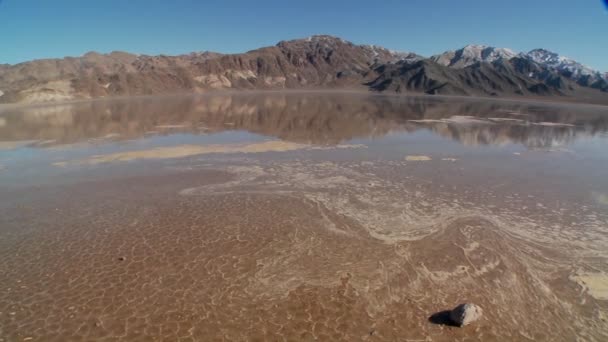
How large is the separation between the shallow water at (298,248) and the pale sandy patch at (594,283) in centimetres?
4

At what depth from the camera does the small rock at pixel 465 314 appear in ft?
23.0

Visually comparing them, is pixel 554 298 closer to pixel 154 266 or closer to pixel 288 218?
pixel 288 218

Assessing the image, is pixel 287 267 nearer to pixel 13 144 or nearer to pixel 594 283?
pixel 594 283

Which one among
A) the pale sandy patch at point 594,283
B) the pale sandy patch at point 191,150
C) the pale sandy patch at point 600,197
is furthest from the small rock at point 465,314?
the pale sandy patch at point 191,150

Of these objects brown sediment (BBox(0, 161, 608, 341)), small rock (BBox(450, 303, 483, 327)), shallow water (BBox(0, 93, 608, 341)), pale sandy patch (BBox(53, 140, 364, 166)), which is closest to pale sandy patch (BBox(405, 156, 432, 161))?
shallow water (BBox(0, 93, 608, 341))

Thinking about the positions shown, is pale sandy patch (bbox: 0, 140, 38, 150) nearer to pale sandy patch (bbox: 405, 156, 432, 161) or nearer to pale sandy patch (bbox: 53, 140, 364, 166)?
pale sandy patch (bbox: 53, 140, 364, 166)

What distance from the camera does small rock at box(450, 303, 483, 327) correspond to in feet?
23.0

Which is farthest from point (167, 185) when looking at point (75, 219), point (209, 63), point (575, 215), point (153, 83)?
point (209, 63)

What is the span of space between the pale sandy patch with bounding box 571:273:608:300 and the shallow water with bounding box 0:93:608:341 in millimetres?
42

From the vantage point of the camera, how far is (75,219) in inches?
472

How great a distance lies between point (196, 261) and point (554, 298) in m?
8.94

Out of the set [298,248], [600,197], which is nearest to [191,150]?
[298,248]

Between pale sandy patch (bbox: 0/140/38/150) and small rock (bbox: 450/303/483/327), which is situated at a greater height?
pale sandy patch (bbox: 0/140/38/150)

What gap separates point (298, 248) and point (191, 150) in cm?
1564
